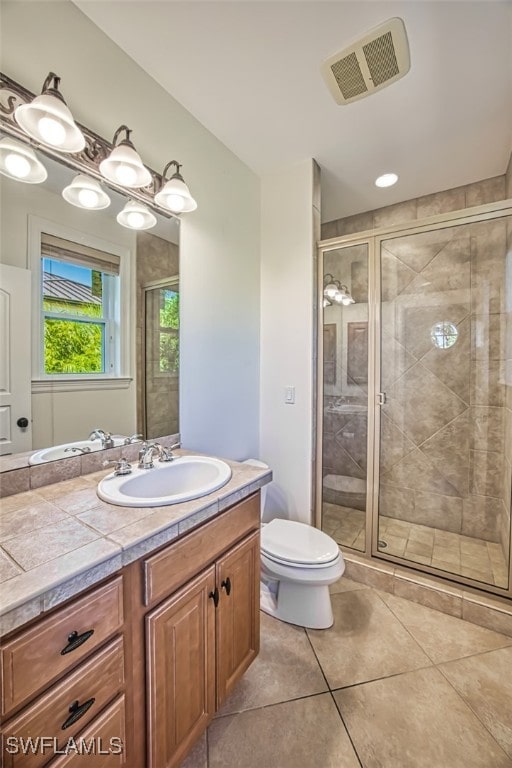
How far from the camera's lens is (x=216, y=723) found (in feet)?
3.82

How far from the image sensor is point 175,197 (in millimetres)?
1483

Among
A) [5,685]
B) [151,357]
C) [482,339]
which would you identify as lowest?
[5,685]

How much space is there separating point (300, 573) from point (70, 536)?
110cm

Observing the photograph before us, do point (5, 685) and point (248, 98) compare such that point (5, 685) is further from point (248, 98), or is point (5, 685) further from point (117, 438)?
point (248, 98)

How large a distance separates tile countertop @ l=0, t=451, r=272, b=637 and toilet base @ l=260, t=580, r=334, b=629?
83 centimetres

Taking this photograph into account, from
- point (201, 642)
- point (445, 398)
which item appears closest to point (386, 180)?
point (445, 398)

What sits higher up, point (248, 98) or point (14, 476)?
point (248, 98)

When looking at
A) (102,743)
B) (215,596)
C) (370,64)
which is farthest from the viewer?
(370,64)

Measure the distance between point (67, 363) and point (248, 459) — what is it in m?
1.29

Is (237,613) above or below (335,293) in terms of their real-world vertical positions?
below

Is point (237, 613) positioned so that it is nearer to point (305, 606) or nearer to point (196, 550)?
point (196, 550)

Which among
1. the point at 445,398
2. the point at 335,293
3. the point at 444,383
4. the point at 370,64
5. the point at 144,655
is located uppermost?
the point at 370,64

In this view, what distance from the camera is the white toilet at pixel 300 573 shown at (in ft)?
4.89

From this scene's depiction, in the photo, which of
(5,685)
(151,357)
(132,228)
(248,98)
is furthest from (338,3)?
(5,685)
